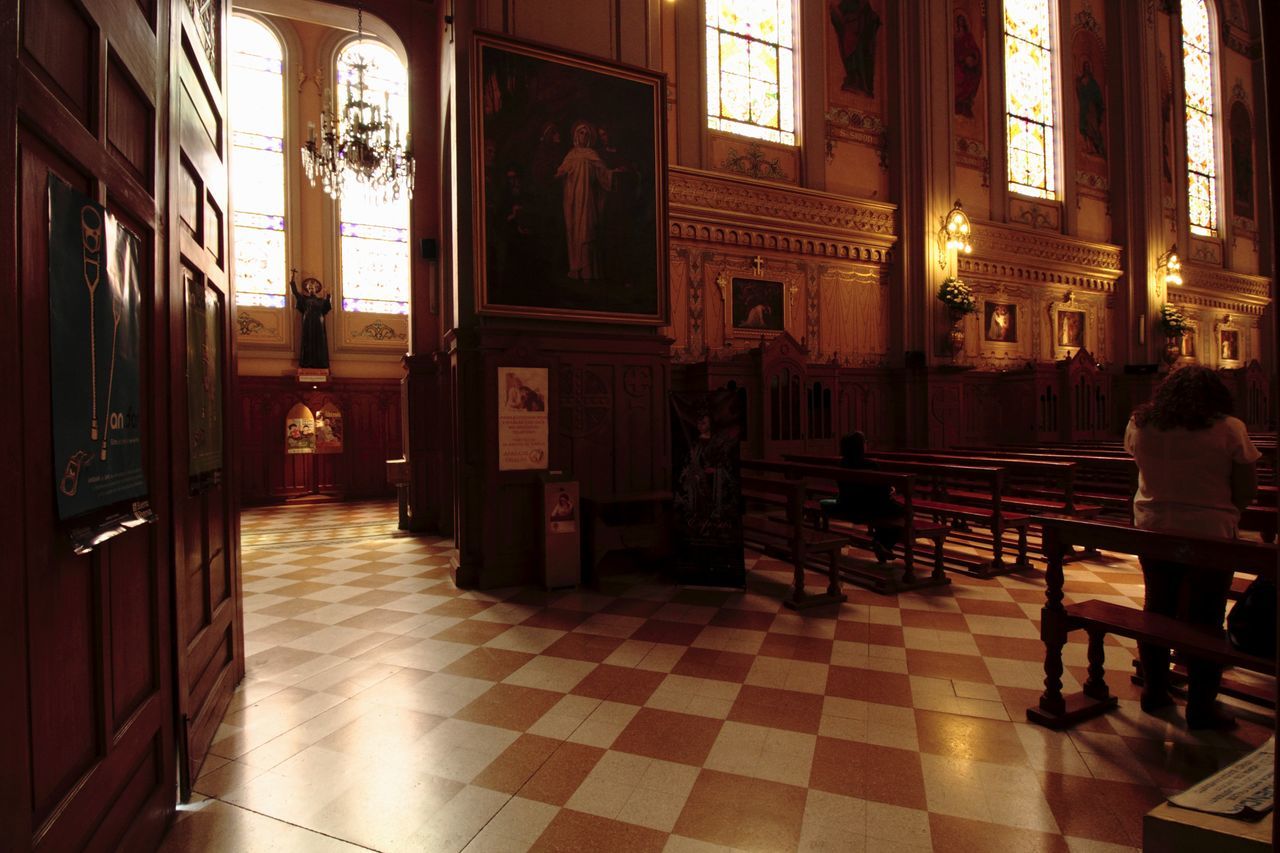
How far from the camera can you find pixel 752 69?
35.3 ft

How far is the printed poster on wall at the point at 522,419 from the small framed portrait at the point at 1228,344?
19.2m

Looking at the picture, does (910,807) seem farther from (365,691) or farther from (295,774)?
(365,691)

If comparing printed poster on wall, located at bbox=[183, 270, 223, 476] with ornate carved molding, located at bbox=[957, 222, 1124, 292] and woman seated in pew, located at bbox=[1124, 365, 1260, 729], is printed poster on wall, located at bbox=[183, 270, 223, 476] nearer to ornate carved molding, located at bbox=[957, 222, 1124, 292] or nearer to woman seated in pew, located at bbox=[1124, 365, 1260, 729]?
woman seated in pew, located at bbox=[1124, 365, 1260, 729]

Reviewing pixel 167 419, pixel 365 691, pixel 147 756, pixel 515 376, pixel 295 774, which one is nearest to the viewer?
pixel 147 756

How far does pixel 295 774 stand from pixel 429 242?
7.24 meters

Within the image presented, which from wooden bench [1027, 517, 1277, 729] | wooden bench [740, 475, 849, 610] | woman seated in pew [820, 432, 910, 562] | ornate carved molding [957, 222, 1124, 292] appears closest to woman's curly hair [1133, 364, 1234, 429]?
wooden bench [1027, 517, 1277, 729]

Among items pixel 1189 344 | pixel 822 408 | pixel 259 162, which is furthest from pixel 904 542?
pixel 1189 344

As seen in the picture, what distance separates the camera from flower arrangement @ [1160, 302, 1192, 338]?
14320 mm

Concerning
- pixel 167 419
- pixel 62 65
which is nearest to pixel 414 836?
pixel 167 419

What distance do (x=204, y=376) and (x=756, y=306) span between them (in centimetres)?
870

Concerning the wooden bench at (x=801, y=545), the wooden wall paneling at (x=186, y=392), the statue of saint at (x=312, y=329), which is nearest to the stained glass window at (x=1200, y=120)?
the wooden bench at (x=801, y=545)

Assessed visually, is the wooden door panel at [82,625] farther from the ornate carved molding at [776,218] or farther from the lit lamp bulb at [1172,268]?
the lit lamp bulb at [1172,268]

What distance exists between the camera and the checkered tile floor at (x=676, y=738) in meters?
2.28

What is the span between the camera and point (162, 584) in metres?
2.32
